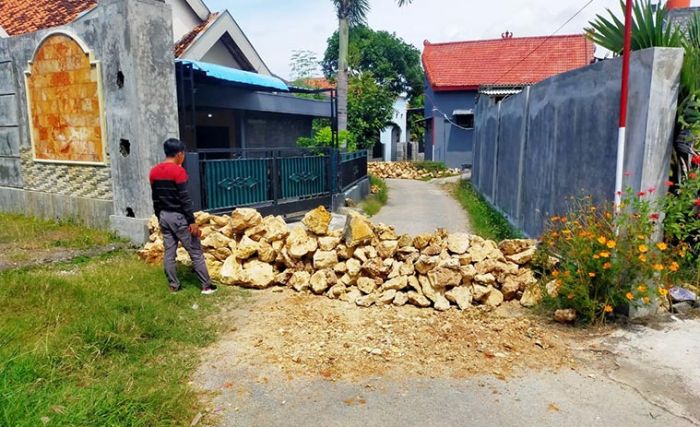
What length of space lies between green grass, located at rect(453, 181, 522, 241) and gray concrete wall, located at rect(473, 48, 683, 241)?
24 centimetres

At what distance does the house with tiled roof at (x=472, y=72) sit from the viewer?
23.3 m

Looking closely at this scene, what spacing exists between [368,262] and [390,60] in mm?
37613

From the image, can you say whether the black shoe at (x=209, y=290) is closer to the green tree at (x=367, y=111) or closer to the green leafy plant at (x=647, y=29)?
the green leafy plant at (x=647, y=29)

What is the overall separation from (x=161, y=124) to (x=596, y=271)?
5.80 metres

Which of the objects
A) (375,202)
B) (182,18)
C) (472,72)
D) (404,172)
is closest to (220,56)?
(182,18)

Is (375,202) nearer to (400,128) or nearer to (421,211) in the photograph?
(421,211)

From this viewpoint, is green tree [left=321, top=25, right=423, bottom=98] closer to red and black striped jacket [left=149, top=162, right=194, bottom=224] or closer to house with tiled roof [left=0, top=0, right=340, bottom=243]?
house with tiled roof [left=0, top=0, right=340, bottom=243]

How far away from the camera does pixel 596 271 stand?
4160 millimetres

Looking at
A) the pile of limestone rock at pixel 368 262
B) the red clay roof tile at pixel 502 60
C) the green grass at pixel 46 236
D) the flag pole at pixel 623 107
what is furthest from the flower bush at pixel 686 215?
the red clay roof tile at pixel 502 60

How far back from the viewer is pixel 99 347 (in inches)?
146

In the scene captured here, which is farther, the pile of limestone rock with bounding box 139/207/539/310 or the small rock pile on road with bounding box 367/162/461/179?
the small rock pile on road with bounding box 367/162/461/179

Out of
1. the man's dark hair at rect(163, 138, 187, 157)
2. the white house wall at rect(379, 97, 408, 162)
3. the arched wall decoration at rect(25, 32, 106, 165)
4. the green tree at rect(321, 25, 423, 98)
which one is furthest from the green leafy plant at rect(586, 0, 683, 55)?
the green tree at rect(321, 25, 423, 98)

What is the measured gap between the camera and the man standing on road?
5043mm

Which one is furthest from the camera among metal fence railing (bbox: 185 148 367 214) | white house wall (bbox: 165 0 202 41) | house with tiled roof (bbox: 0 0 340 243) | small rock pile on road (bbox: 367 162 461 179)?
small rock pile on road (bbox: 367 162 461 179)
